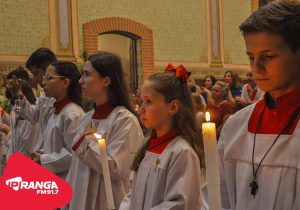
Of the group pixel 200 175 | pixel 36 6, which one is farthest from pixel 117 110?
pixel 36 6

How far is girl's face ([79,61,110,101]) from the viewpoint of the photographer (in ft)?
10.4

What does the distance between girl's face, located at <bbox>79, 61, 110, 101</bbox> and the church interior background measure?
5918 millimetres

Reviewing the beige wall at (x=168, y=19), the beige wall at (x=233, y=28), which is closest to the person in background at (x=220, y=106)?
the beige wall at (x=168, y=19)

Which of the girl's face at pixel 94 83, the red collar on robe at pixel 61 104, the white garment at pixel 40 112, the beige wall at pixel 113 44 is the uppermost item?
the beige wall at pixel 113 44

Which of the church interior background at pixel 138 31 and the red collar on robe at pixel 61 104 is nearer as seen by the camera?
the red collar on robe at pixel 61 104

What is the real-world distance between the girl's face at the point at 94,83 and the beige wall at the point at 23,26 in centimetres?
604

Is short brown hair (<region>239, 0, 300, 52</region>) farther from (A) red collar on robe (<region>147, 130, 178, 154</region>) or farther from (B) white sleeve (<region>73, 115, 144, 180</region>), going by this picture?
(B) white sleeve (<region>73, 115, 144, 180</region>)

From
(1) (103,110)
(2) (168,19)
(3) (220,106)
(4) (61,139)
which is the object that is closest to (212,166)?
(1) (103,110)

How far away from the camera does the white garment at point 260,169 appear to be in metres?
1.48

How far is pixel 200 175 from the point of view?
2.35 metres

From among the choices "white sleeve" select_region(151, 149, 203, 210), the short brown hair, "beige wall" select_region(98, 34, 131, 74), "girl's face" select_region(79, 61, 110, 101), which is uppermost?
"beige wall" select_region(98, 34, 131, 74)

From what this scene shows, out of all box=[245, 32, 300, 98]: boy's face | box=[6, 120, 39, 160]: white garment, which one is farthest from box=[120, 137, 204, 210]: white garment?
box=[6, 120, 39, 160]: white garment

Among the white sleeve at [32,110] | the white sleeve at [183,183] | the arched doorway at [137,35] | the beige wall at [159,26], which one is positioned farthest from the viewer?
the arched doorway at [137,35]

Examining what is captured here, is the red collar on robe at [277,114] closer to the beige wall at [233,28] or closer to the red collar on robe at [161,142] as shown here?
the red collar on robe at [161,142]
